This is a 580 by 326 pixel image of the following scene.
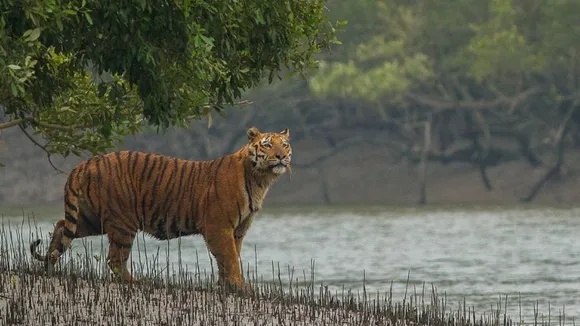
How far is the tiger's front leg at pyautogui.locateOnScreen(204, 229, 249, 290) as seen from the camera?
50.9 ft

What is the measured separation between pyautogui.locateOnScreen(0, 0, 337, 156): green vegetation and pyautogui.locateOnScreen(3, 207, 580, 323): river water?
6.53 feet

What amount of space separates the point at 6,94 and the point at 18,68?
9.50 ft

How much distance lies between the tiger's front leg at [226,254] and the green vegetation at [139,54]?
4.18ft

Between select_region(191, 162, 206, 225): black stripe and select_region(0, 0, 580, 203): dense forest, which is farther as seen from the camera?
select_region(0, 0, 580, 203): dense forest

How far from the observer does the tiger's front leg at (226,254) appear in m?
15.5

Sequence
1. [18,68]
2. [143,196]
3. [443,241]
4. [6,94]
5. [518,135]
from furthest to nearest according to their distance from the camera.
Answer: [518,135] < [443,241] < [143,196] < [6,94] < [18,68]

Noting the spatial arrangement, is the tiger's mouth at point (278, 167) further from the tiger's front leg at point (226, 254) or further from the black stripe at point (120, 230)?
the black stripe at point (120, 230)

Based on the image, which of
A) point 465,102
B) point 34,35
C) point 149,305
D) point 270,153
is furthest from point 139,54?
point 465,102

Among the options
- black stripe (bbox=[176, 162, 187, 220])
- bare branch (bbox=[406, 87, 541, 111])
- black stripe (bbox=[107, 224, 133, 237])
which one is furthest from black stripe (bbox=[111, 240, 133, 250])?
bare branch (bbox=[406, 87, 541, 111])

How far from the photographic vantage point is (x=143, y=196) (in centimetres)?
1593

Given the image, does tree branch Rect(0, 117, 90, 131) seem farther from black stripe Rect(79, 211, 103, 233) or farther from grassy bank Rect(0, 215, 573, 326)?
grassy bank Rect(0, 215, 573, 326)

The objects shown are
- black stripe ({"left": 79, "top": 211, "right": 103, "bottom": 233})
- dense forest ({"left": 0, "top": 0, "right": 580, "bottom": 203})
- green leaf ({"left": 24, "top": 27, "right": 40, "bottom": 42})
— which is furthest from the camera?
dense forest ({"left": 0, "top": 0, "right": 580, "bottom": 203})

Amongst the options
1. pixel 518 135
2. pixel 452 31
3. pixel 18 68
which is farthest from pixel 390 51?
pixel 18 68

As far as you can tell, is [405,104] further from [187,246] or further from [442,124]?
[187,246]
